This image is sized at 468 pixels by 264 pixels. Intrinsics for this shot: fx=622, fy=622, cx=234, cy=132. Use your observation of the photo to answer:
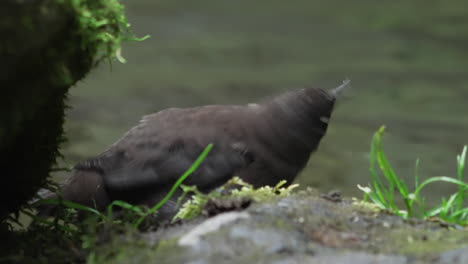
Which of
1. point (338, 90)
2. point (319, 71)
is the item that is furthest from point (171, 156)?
point (319, 71)

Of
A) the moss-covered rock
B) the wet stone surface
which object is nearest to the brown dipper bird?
the moss-covered rock

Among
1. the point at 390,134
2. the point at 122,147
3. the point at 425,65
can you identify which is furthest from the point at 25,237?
the point at 425,65

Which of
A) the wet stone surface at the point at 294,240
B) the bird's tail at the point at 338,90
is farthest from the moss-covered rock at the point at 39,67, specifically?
the bird's tail at the point at 338,90

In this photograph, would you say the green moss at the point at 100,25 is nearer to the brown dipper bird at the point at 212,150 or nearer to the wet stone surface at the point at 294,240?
the wet stone surface at the point at 294,240

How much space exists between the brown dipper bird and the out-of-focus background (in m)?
2.74

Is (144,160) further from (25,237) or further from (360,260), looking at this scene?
(360,260)

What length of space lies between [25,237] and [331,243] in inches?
45.0

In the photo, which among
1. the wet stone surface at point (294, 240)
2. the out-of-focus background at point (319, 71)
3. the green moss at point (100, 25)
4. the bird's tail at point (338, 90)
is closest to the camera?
the wet stone surface at point (294, 240)

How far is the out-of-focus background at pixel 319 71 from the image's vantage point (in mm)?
7242

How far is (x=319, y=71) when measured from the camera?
9.58 meters

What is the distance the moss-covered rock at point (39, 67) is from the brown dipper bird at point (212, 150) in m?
0.64

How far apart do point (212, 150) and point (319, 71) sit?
22.3 ft

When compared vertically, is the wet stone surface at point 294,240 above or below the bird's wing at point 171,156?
above

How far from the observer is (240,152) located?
3025 millimetres
